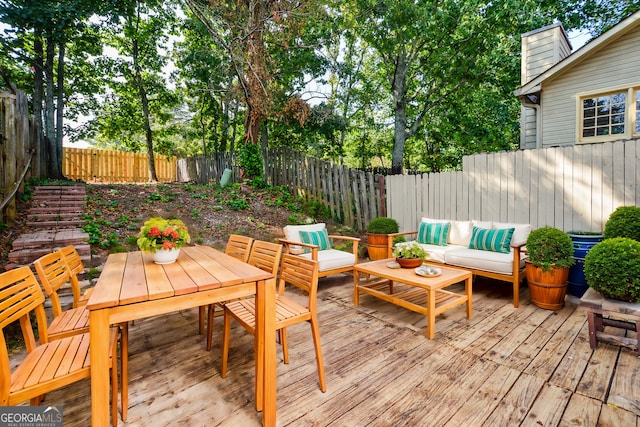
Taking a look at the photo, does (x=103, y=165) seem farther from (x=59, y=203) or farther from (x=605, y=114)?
(x=605, y=114)

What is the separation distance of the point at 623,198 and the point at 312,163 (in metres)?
5.44

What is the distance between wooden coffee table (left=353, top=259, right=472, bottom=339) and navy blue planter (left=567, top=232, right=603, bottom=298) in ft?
4.89

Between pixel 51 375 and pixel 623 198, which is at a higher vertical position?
pixel 623 198

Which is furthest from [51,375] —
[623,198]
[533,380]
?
[623,198]

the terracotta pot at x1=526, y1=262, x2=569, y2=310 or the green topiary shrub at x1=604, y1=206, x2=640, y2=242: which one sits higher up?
the green topiary shrub at x1=604, y1=206, x2=640, y2=242

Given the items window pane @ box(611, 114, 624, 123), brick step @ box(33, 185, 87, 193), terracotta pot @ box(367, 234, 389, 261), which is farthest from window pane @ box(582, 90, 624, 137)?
brick step @ box(33, 185, 87, 193)

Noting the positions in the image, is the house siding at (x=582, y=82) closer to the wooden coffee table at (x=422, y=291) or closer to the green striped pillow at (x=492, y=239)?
the green striped pillow at (x=492, y=239)

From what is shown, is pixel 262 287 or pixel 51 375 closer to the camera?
pixel 51 375

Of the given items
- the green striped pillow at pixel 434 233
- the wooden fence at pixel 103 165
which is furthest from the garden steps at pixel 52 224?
the wooden fence at pixel 103 165

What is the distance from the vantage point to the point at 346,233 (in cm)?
624

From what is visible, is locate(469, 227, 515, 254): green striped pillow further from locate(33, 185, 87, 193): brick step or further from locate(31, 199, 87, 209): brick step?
locate(33, 185, 87, 193): brick step

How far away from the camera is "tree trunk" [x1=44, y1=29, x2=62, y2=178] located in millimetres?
7516

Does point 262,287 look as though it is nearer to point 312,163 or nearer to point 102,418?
point 102,418

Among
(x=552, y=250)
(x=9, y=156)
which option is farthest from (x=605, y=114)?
(x=9, y=156)
